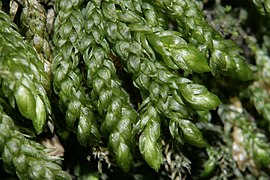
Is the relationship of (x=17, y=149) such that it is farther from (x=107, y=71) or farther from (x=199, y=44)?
(x=199, y=44)

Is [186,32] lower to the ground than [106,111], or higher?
higher

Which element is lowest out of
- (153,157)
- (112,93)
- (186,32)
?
(153,157)

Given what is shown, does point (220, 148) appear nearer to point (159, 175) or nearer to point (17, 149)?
point (159, 175)

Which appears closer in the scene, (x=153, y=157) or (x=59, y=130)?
(x=153, y=157)

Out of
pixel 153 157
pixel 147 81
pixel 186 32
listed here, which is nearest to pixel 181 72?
pixel 186 32

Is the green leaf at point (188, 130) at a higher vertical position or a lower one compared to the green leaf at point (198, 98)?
lower

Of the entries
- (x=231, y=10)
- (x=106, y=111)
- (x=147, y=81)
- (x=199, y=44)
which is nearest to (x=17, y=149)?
(x=106, y=111)

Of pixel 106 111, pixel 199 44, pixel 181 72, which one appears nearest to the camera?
pixel 106 111

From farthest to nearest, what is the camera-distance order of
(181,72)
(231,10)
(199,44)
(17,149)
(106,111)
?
1. (231,10)
2. (181,72)
3. (199,44)
4. (106,111)
5. (17,149)

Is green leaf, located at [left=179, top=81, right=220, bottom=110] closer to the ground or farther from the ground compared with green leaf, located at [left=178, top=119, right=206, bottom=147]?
farther from the ground
